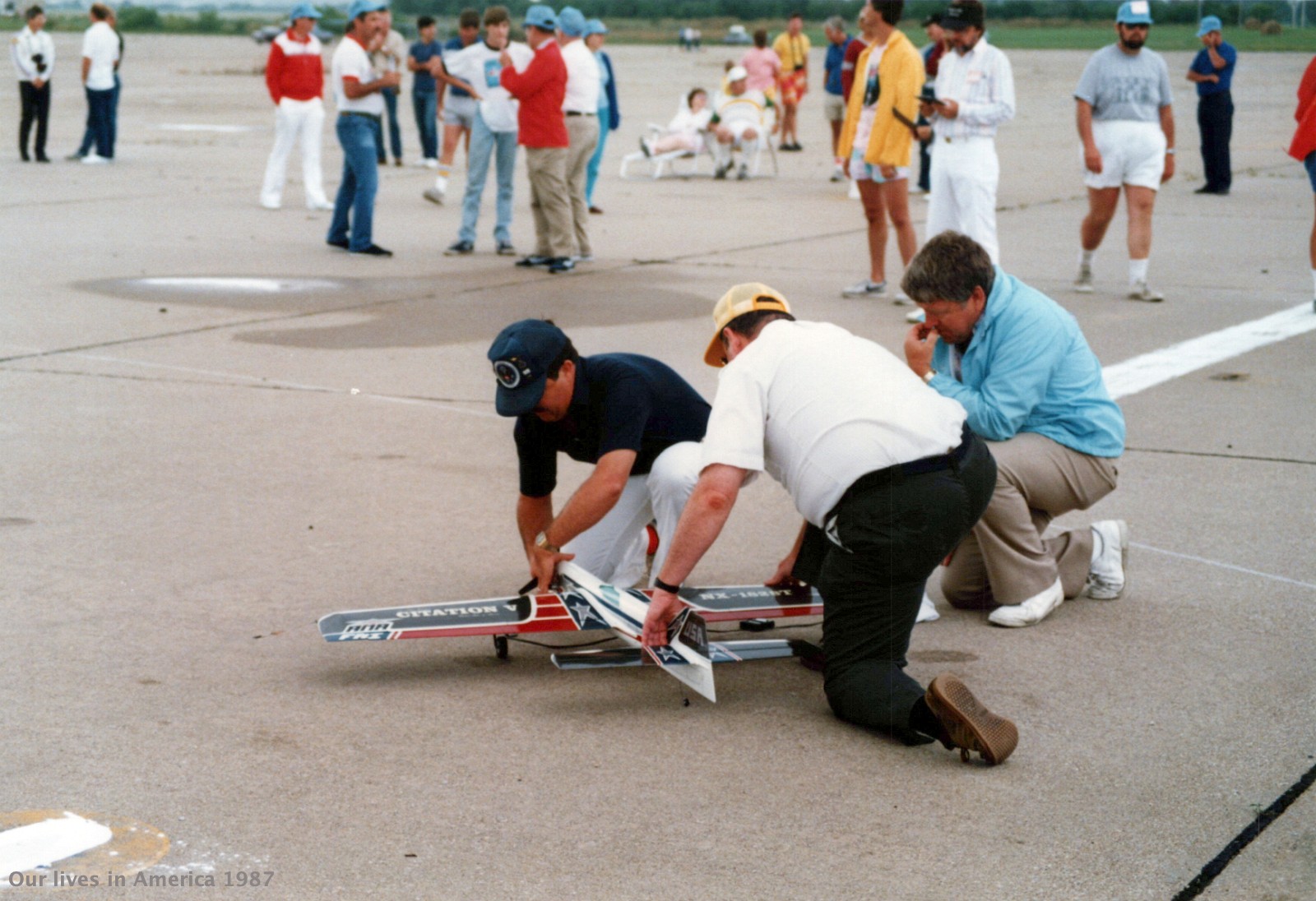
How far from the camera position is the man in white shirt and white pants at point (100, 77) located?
1822cm

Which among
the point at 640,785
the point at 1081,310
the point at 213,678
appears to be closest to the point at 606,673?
the point at 640,785

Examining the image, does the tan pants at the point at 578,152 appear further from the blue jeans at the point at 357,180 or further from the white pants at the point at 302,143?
the white pants at the point at 302,143

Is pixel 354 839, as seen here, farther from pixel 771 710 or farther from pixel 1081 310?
pixel 1081 310

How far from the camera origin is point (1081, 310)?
9.95m

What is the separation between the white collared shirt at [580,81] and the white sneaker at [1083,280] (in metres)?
3.91

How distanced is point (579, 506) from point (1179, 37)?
63.2 metres

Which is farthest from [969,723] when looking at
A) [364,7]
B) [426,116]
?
[426,116]

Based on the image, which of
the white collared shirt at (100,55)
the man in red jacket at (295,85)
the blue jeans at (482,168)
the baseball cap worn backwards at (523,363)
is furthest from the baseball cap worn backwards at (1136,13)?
the white collared shirt at (100,55)

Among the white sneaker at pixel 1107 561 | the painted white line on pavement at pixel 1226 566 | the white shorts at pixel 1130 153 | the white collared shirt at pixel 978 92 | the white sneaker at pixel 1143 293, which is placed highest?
the white collared shirt at pixel 978 92

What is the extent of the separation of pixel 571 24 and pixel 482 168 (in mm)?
1342

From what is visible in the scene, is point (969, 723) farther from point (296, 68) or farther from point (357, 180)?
point (296, 68)

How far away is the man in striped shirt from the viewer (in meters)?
9.23

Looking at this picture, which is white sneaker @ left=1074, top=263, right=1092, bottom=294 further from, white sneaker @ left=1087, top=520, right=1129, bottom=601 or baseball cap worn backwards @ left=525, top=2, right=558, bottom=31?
white sneaker @ left=1087, top=520, right=1129, bottom=601

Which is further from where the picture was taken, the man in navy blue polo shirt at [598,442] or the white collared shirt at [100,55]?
the white collared shirt at [100,55]
